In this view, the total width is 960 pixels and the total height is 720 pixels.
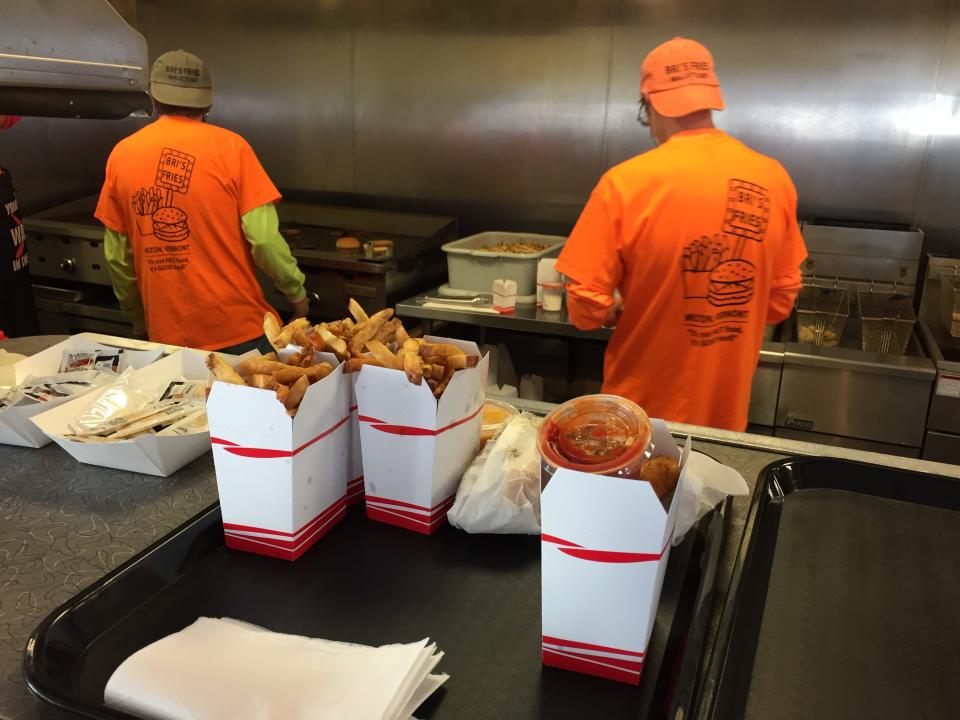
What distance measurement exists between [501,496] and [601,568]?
0.86 feet

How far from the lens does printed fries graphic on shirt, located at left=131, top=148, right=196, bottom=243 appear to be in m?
2.47

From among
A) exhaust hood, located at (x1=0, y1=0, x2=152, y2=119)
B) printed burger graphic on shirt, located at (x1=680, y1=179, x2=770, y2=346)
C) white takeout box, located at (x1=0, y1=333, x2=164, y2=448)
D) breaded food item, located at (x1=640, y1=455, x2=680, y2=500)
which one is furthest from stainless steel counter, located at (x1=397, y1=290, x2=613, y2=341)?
breaded food item, located at (x1=640, y1=455, x2=680, y2=500)

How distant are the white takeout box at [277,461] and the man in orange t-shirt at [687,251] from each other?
1141 mm

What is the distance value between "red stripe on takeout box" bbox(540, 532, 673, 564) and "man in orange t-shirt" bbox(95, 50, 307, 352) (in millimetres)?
2066

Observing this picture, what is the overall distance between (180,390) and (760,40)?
8.97 ft

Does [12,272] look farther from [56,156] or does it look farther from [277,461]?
[277,461]

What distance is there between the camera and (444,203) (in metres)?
3.82

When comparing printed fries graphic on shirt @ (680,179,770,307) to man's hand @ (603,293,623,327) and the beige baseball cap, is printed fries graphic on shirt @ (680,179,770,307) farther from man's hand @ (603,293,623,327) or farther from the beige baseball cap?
the beige baseball cap

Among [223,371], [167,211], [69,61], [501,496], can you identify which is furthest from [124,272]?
[501,496]

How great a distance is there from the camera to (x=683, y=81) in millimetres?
1974

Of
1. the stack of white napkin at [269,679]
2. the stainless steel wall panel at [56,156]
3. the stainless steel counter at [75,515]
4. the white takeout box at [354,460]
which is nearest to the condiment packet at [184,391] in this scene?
the stainless steel counter at [75,515]

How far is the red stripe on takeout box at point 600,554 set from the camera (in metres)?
0.77

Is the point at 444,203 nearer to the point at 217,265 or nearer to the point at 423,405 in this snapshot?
the point at 217,265

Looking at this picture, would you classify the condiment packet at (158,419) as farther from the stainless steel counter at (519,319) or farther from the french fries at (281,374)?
the stainless steel counter at (519,319)
